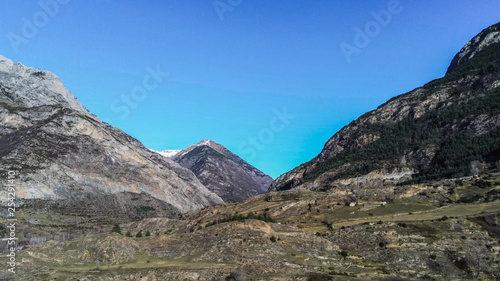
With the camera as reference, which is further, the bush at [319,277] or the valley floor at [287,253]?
the valley floor at [287,253]

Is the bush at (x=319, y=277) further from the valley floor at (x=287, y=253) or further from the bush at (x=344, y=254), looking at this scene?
the bush at (x=344, y=254)

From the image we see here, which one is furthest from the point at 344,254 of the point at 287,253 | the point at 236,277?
the point at 236,277

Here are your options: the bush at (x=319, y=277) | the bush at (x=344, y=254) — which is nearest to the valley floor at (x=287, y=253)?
the bush at (x=319, y=277)

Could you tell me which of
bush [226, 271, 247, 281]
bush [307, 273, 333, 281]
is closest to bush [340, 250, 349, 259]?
bush [307, 273, 333, 281]

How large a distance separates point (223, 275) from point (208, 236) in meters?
13.6

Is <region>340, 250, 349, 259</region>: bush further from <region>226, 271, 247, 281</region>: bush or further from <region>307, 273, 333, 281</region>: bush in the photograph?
<region>226, 271, 247, 281</region>: bush

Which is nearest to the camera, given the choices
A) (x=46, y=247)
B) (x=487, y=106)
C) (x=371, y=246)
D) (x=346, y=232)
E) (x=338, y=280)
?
(x=338, y=280)

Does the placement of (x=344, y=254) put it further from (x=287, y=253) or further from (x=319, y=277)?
(x=319, y=277)

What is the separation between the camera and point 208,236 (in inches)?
1956

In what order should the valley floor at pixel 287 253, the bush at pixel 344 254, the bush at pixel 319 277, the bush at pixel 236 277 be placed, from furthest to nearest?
the bush at pixel 344 254 → the valley floor at pixel 287 253 → the bush at pixel 319 277 → the bush at pixel 236 277

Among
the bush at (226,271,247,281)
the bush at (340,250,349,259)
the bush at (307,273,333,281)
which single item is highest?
the bush at (226,271,247,281)

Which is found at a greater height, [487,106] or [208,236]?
[487,106]

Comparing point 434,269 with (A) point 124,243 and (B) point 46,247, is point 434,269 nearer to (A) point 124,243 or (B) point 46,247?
(A) point 124,243

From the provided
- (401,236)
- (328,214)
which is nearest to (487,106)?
(328,214)
